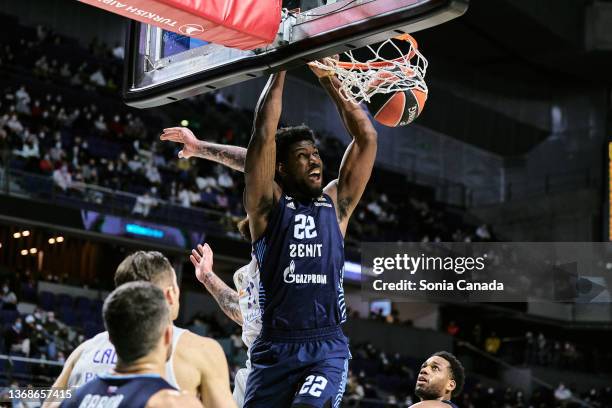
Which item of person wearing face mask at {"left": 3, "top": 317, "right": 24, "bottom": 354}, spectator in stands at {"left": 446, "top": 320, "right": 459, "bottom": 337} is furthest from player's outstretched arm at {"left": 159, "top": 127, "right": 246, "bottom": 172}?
spectator in stands at {"left": 446, "top": 320, "right": 459, "bottom": 337}

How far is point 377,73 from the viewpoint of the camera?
5.53 m

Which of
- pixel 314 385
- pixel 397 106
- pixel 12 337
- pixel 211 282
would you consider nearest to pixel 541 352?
pixel 12 337

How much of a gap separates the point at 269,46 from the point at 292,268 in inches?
47.5

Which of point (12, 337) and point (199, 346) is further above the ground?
point (199, 346)

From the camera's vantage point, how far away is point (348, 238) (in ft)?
73.0

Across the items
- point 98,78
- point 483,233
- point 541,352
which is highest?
point 98,78

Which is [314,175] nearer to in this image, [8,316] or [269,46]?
[269,46]

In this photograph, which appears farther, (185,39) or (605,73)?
(605,73)

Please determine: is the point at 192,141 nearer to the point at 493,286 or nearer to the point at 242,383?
the point at 242,383

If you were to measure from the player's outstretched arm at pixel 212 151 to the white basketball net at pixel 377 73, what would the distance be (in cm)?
69

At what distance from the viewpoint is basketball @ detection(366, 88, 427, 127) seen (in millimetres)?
5723

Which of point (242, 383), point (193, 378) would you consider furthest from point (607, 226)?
point (193, 378)

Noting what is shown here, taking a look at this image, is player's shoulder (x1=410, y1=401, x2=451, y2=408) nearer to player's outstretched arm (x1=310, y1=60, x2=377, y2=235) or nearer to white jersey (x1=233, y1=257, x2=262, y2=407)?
white jersey (x1=233, y1=257, x2=262, y2=407)

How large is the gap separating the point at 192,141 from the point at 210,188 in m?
15.7
